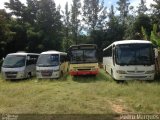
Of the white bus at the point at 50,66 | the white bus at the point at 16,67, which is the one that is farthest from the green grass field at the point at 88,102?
the white bus at the point at 16,67

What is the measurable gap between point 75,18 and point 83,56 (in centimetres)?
4365

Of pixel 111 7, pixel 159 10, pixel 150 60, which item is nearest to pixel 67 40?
pixel 111 7

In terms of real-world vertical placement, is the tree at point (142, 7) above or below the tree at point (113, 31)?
above

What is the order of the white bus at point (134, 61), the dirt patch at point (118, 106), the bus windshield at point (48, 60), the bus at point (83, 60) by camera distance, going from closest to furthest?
the dirt patch at point (118, 106) → the white bus at point (134, 61) → the bus at point (83, 60) → the bus windshield at point (48, 60)

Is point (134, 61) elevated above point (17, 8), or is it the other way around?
point (17, 8)

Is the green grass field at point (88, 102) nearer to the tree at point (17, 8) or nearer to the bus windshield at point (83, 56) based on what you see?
the bus windshield at point (83, 56)

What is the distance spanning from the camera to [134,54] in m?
21.9

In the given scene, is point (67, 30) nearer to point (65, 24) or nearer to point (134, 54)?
point (65, 24)

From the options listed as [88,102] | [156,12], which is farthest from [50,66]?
[156,12]

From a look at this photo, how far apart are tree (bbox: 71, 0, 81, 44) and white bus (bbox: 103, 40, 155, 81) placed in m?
46.0

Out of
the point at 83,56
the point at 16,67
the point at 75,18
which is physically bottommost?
the point at 16,67

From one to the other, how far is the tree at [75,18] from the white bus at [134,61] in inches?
1813

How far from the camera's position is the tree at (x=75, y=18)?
67.9 metres

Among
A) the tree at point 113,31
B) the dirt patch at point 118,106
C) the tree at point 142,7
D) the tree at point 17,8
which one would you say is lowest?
the dirt patch at point 118,106
